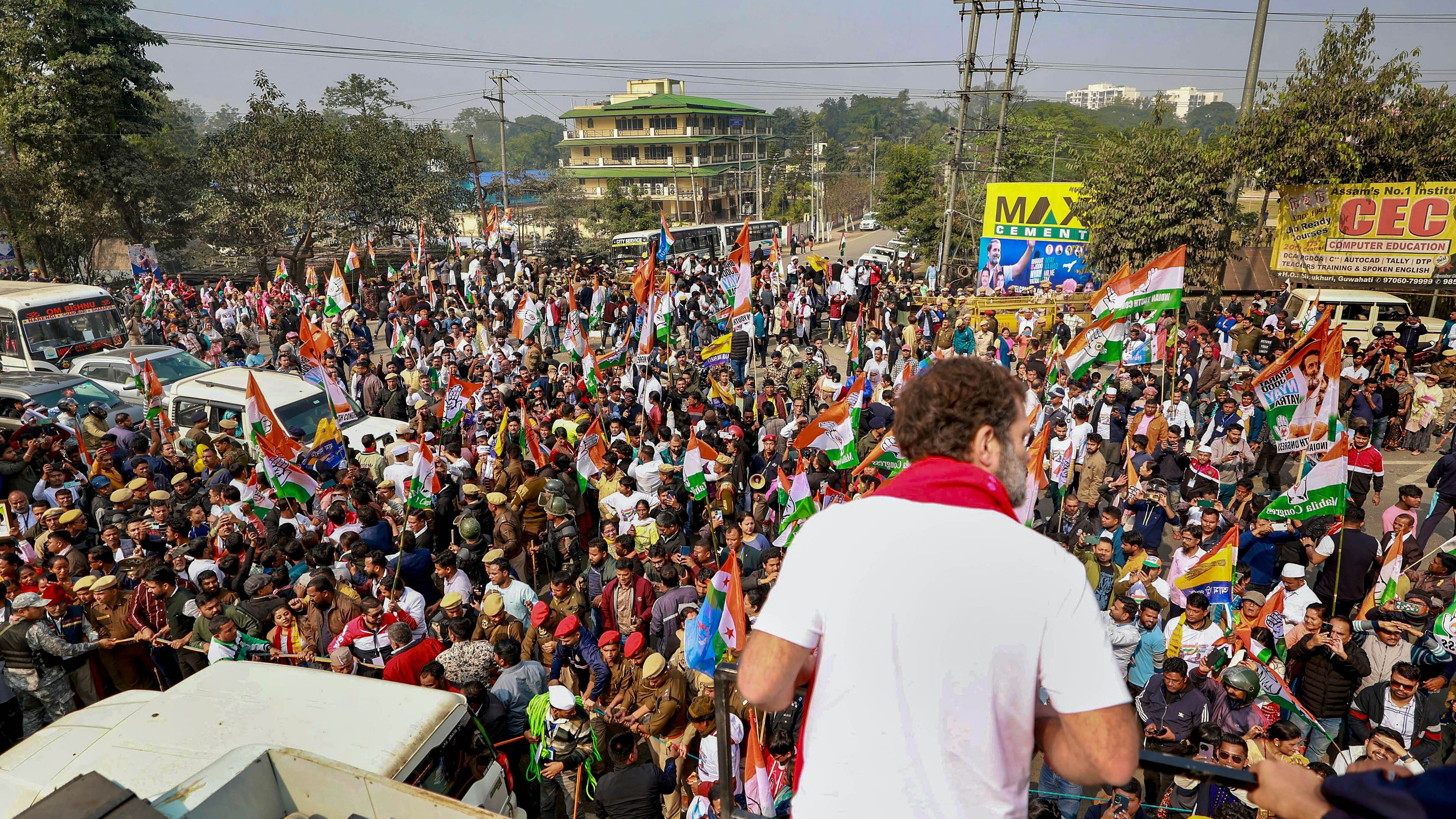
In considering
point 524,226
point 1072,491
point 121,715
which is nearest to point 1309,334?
point 1072,491

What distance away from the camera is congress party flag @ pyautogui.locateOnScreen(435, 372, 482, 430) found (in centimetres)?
1279

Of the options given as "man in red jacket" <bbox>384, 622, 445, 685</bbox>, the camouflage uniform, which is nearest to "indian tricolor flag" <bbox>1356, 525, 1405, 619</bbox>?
"man in red jacket" <bbox>384, 622, 445, 685</bbox>

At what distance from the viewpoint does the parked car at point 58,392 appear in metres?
13.0

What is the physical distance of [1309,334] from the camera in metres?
8.55

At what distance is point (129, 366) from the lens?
14953 mm

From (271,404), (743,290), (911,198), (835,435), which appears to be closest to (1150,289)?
(835,435)

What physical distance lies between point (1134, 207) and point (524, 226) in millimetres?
40845

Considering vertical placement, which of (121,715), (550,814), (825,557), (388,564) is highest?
(825,557)

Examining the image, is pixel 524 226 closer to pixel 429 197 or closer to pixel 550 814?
pixel 429 197

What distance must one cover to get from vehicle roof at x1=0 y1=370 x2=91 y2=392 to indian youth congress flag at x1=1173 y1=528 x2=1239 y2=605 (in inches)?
615

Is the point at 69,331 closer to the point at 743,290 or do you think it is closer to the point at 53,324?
the point at 53,324

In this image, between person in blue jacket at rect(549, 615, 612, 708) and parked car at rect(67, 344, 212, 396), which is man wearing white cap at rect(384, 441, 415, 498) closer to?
person in blue jacket at rect(549, 615, 612, 708)

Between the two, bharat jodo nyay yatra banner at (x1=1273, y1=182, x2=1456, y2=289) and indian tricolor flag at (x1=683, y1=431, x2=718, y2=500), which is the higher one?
bharat jodo nyay yatra banner at (x1=1273, y1=182, x2=1456, y2=289)

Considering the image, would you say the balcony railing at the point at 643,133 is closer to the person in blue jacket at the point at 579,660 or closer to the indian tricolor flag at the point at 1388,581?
the indian tricolor flag at the point at 1388,581
